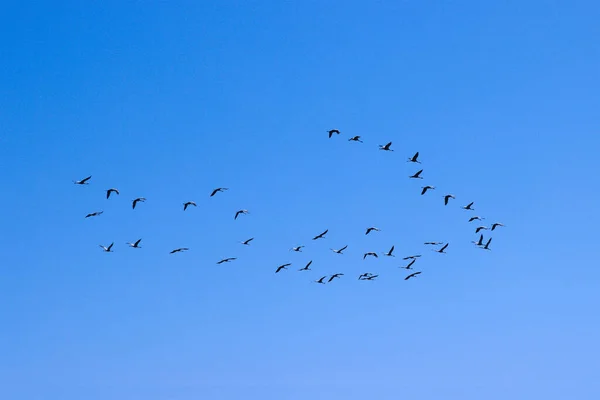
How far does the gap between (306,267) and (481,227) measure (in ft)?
70.2

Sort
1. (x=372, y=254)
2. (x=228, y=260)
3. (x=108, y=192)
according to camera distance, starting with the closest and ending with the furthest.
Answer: (x=108, y=192) → (x=228, y=260) → (x=372, y=254)

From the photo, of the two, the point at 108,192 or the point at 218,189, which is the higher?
the point at 218,189

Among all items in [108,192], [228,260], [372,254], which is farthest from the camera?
[372,254]

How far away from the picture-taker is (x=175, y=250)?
98.8m

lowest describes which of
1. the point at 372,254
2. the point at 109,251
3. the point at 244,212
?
the point at 109,251

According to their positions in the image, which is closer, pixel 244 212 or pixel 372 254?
pixel 244 212

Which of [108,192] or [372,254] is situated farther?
[372,254]

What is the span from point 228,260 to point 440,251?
81.7 feet

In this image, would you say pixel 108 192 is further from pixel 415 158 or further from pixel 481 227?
pixel 481 227

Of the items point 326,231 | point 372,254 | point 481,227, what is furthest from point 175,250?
point 481,227

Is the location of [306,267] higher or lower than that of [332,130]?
lower

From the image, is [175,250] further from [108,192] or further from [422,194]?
[422,194]

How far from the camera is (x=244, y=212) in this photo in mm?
100250

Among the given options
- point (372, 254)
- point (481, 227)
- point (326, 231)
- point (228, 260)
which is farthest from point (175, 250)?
point (481, 227)
